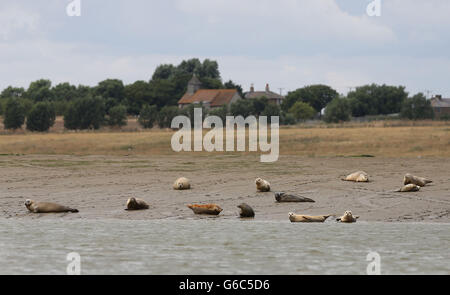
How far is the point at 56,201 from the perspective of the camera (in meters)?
23.8

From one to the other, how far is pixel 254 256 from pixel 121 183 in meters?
12.9

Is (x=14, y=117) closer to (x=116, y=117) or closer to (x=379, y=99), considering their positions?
(x=116, y=117)

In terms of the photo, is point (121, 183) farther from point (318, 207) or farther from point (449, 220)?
point (449, 220)

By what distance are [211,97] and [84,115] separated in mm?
49062

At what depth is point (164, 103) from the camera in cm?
14662

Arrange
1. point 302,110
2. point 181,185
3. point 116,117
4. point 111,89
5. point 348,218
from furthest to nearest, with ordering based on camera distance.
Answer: point 302,110, point 111,89, point 116,117, point 181,185, point 348,218

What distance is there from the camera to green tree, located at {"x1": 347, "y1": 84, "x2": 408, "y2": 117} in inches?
5394

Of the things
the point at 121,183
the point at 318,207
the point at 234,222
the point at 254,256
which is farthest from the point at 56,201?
the point at 254,256

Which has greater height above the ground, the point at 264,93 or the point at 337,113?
the point at 264,93

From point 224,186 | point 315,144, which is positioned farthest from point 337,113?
point 224,186

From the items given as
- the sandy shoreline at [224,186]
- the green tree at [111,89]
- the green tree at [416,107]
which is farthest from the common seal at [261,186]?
the green tree at [111,89]

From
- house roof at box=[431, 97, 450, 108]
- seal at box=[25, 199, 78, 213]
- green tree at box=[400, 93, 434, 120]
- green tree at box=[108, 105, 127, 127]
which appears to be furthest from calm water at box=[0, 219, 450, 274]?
house roof at box=[431, 97, 450, 108]

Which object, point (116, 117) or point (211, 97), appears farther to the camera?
point (211, 97)

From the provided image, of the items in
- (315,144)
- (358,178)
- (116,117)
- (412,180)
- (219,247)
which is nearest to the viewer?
(219,247)
